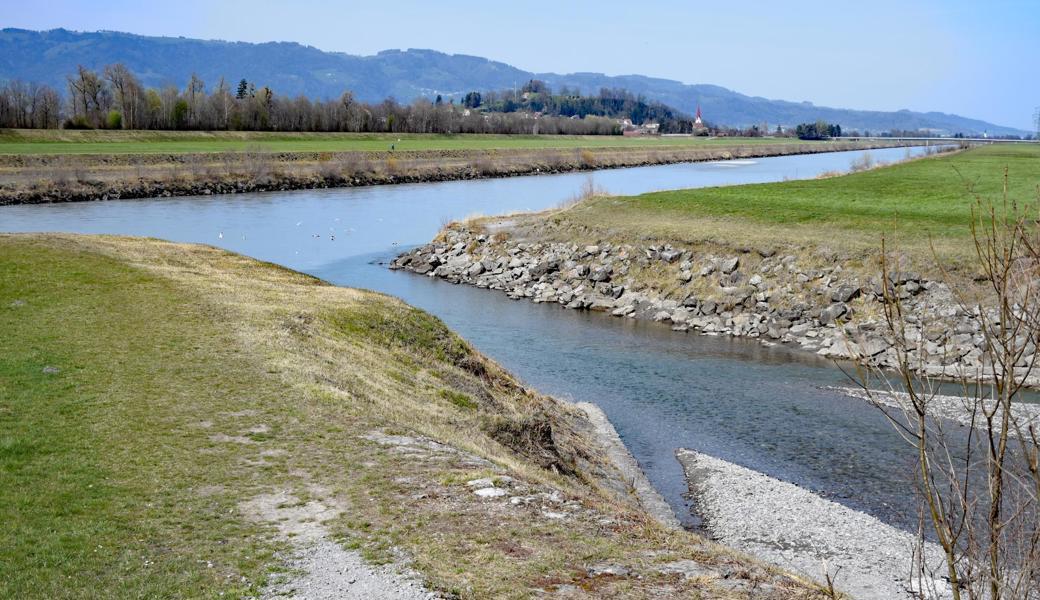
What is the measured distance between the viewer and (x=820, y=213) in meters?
45.2

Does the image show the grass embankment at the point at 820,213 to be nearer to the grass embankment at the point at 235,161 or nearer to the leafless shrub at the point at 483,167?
the grass embankment at the point at 235,161

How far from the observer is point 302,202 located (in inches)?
3036

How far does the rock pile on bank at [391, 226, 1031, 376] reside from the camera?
30.9m

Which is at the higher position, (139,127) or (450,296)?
(139,127)

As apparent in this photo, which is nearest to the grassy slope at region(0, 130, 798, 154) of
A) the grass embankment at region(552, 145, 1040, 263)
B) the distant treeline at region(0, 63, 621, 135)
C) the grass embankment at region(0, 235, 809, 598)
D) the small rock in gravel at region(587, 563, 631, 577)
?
the distant treeline at region(0, 63, 621, 135)

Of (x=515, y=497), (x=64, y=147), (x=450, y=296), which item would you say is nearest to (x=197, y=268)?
(x=450, y=296)

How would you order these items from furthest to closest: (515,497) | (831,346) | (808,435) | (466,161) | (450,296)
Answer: (466,161) < (450,296) < (831,346) < (808,435) < (515,497)

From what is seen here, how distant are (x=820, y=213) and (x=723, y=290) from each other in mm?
10600

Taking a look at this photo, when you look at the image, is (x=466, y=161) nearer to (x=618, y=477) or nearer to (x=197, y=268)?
(x=197, y=268)

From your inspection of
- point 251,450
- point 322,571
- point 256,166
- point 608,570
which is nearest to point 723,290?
point 251,450

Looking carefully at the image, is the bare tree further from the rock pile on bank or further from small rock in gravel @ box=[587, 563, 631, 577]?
small rock in gravel @ box=[587, 563, 631, 577]

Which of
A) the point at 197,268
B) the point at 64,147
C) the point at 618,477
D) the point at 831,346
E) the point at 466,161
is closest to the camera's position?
the point at 618,477

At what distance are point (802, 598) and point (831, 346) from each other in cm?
2363

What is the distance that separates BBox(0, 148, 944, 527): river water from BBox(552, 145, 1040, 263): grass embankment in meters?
8.48
